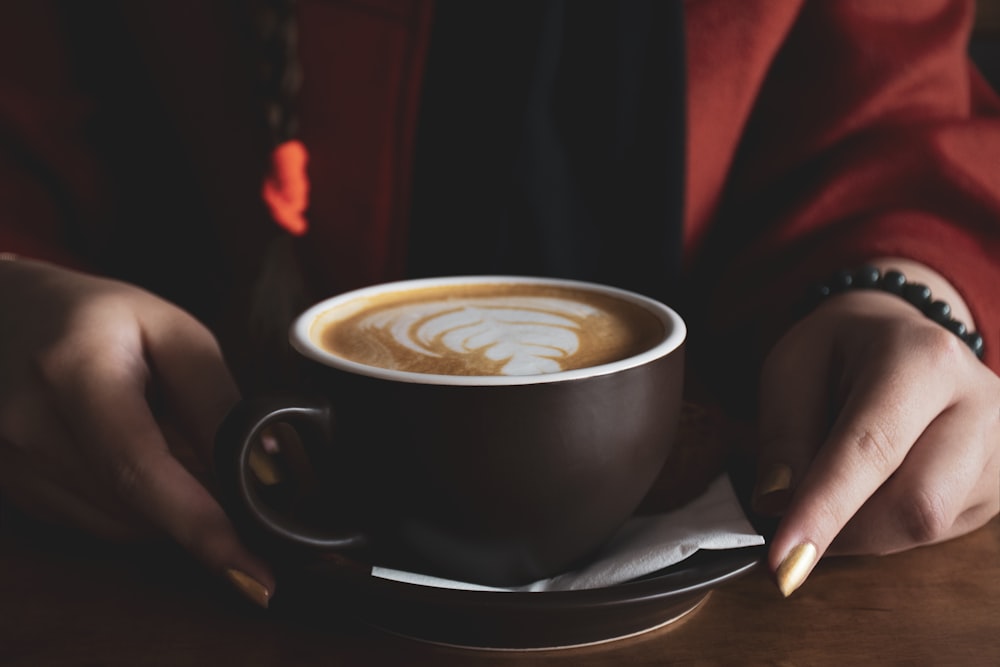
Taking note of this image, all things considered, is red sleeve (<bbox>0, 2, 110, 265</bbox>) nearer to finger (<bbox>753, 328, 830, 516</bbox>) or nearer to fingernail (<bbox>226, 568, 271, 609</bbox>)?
fingernail (<bbox>226, 568, 271, 609</bbox>)

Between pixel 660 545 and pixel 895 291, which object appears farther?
pixel 895 291

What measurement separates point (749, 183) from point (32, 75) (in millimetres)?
700

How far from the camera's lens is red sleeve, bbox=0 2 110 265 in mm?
787

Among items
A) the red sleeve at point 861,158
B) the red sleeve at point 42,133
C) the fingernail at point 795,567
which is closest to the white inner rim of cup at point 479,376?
the fingernail at point 795,567

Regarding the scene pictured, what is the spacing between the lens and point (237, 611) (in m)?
0.40

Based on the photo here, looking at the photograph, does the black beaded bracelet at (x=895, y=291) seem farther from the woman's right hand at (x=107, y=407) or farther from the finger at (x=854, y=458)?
the woman's right hand at (x=107, y=407)

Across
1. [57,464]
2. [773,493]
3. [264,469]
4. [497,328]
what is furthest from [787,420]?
[57,464]

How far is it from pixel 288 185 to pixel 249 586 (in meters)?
0.45

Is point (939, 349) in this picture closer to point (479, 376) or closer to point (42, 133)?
point (479, 376)

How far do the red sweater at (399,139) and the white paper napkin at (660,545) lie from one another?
0.29m

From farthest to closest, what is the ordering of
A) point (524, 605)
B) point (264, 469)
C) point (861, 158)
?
point (861, 158) < point (264, 469) < point (524, 605)

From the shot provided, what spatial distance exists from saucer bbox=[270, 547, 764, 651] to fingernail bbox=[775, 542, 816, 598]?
12mm

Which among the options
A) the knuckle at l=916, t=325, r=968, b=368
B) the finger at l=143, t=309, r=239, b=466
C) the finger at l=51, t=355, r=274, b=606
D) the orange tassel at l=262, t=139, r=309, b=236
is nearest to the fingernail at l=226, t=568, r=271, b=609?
the finger at l=51, t=355, r=274, b=606

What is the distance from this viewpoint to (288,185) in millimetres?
753
